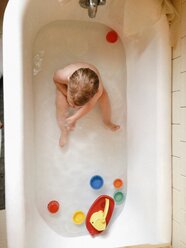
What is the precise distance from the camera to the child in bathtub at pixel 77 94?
1016mm

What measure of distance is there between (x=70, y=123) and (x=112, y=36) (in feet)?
1.54

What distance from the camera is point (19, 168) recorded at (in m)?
0.90

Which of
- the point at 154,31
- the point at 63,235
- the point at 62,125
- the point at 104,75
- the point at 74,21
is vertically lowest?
the point at 63,235

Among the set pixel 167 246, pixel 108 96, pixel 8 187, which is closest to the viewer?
pixel 8 187

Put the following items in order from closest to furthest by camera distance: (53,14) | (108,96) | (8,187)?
(8,187) → (53,14) → (108,96)

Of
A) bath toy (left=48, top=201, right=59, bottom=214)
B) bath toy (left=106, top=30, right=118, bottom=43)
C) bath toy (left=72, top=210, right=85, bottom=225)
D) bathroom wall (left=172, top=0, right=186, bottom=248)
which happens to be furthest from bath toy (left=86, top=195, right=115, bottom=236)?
bath toy (left=106, top=30, right=118, bottom=43)

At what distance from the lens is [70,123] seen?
118 cm

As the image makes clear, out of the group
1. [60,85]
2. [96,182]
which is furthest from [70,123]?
[96,182]

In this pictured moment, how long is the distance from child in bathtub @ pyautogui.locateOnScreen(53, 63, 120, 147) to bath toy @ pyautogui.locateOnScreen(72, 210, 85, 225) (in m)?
0.32

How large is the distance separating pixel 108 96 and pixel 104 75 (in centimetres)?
11

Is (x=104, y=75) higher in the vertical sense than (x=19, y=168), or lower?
higher

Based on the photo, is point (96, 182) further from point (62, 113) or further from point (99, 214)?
point (62, 113)

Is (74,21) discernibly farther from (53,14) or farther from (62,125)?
(62,125)

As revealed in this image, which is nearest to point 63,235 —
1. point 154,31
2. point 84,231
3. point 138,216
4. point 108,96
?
point 84,231
